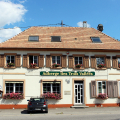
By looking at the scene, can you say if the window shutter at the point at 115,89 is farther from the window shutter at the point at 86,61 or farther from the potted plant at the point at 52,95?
the potted plant at the point at 52,95

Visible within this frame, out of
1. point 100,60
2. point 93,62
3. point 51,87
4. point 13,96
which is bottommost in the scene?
point 13,96

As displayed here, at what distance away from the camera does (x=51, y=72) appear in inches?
712

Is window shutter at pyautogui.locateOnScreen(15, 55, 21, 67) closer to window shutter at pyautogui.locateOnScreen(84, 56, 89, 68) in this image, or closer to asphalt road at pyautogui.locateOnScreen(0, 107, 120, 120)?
asphalt road at pyautogui.locateOnScreen(0, 107, 120, 120)

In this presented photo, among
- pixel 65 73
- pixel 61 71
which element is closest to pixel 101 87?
pixel 65 73

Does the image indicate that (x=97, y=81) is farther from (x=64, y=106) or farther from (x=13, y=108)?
(x=13, y=108)

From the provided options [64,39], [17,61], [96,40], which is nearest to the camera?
[17,61]

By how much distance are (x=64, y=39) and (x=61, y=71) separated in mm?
3860

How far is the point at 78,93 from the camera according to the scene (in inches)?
730

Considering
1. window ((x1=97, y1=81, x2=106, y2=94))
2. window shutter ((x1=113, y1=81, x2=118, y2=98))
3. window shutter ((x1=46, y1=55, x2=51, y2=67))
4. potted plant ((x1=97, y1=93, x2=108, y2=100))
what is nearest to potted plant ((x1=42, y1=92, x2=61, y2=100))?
window shutter ((x1=46, y1=55, x2=51, y2=67))

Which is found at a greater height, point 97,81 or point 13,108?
point 97,81

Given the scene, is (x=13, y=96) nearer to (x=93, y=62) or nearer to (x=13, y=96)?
(x=13, y=96)

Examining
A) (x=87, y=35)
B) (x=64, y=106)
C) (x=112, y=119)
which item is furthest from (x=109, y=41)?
(x=112, y=119)

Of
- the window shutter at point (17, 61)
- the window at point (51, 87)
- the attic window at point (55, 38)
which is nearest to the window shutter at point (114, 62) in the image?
the window at point (51, 87)

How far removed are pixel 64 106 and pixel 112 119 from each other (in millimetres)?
6709
